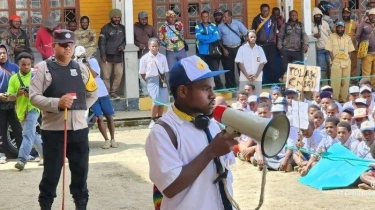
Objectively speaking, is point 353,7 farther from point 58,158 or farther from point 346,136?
point 58,158

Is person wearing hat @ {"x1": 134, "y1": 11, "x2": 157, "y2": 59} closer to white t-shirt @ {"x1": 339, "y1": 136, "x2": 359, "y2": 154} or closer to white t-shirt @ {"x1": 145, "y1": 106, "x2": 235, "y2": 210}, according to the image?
white t-shirt @ {"x1": 339, "y1": 136, "x2": 359, "y2": 154}

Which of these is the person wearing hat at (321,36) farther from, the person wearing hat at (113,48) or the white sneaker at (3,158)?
the white sneaker at (3,158)

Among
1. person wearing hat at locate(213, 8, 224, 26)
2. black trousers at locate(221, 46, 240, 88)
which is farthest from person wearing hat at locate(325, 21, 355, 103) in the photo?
person wearing hat at locate(213, 8, 224, 26)

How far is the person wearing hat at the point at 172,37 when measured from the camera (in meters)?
18.9

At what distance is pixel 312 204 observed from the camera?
1002 cm

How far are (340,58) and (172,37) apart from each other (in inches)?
146

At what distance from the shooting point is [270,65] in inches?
794

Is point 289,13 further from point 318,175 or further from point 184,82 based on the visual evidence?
point 184,82

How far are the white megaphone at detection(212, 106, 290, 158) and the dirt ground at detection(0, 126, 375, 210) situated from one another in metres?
5.27

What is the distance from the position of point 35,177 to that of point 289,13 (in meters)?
9.36

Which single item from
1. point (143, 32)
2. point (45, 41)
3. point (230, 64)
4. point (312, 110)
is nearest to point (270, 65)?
point (230, 64)

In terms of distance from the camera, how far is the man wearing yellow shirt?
12.7 m

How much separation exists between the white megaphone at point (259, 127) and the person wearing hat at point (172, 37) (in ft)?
46.9

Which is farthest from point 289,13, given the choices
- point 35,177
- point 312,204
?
point 312,204
